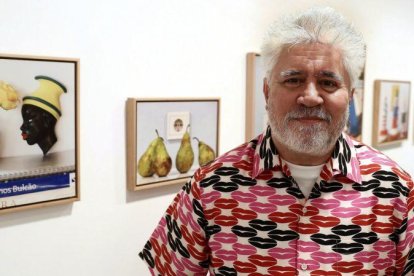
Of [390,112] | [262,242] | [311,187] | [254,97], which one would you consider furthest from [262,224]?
[390,112]

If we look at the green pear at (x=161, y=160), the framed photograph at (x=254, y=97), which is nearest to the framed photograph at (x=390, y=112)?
the framed photograph at (x=254, y=97)

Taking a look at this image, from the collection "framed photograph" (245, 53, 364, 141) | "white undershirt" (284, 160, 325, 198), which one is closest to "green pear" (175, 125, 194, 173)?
"framed photograph" (245, 53, 364, 141)

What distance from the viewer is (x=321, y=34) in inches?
41.5

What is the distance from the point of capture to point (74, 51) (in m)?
1.52

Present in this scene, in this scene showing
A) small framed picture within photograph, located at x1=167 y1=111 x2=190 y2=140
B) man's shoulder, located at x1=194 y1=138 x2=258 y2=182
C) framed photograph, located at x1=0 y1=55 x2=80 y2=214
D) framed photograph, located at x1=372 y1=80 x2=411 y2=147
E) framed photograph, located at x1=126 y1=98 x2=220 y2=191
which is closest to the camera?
man's shoulder, located at x1=194 y1=138 x2=258 y2=182

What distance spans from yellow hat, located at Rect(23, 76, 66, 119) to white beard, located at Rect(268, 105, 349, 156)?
735mm

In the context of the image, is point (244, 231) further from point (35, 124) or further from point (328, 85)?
point (35, 124)

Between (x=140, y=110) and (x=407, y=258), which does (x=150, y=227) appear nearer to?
(x=140, y=110)

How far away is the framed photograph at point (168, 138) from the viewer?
171 centimetres

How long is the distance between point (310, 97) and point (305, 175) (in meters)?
0.19

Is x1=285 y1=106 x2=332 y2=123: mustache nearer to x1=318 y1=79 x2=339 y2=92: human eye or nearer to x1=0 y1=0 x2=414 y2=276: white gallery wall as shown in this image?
x1=318 y1=79 x2=339 y2=92: human eye

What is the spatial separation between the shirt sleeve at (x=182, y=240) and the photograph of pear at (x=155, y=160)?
490mm

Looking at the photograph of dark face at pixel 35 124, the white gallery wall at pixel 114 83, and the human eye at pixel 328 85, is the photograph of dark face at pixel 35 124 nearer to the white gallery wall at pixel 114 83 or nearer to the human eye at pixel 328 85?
the white gallery wall at pixel 114 83

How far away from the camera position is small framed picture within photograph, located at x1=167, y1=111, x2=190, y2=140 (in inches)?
71.6
